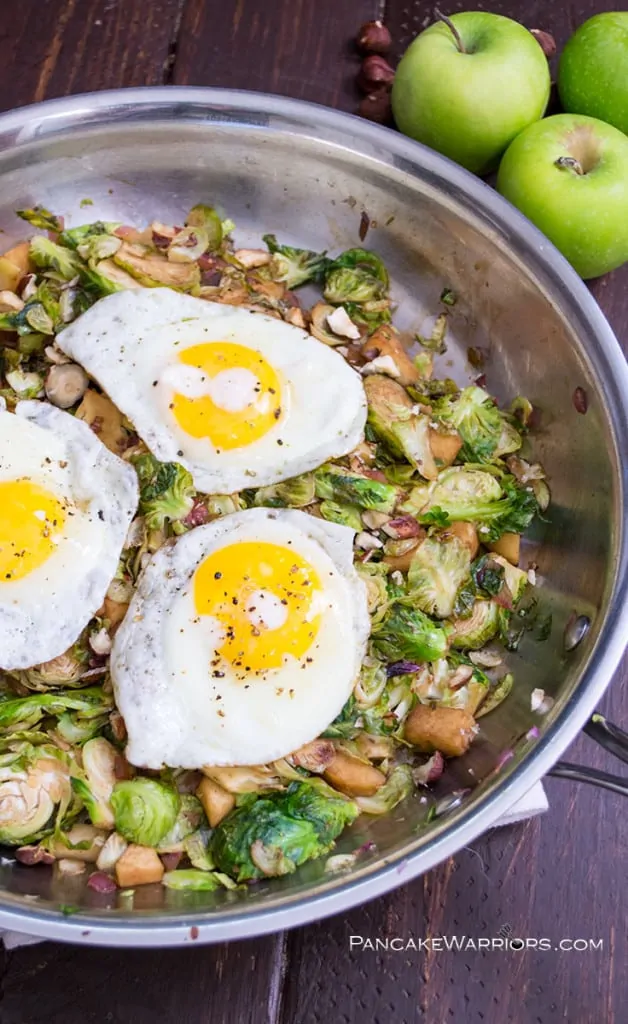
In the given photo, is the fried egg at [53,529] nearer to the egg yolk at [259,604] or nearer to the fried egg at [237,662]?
the fried egg at [237,662]

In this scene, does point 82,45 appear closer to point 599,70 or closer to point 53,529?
point 599,70

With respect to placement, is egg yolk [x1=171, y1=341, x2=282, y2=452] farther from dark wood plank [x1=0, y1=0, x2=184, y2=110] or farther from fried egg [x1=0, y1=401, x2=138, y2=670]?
dark wood plank [x1=0, y1=0, x2=184, y2=110]

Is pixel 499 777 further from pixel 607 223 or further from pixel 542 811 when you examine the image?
pixel 607 223

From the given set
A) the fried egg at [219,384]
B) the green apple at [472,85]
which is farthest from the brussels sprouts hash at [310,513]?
the green apple at [472,85]

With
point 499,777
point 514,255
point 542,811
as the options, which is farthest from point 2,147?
point 542,811

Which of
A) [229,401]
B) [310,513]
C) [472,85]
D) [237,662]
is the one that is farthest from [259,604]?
[472,85]

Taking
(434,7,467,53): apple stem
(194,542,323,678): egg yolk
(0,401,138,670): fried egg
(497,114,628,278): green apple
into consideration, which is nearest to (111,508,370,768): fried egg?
(194,542,323,678): egg yolk
